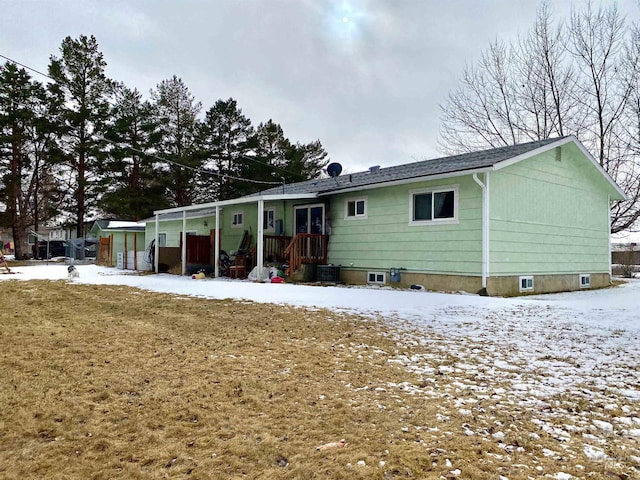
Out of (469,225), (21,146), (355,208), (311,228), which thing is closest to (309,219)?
(311,228)

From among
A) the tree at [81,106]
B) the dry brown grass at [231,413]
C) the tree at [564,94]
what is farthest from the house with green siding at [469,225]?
the tree at [81,106]

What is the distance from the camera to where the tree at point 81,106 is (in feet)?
93.7

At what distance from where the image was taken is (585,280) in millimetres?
13062

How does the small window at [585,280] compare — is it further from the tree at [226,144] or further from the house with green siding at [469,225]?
the tree at [226,144]

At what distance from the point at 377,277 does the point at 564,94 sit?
14.8m

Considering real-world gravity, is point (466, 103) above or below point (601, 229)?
above

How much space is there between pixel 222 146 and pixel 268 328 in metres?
27.8

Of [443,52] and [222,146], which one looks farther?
[222,146]

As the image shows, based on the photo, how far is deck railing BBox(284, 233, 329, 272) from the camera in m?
12.8

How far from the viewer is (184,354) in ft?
14.6

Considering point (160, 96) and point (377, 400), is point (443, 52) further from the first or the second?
point (160, 96)

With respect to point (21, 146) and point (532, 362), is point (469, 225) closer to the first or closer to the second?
point (532, 362)

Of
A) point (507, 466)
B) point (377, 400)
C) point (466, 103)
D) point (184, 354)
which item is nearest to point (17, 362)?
point (184, 354)

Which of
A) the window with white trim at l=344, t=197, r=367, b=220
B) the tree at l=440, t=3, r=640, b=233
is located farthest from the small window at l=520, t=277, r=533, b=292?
the tree at l=440, t=3, r=640, b=233
